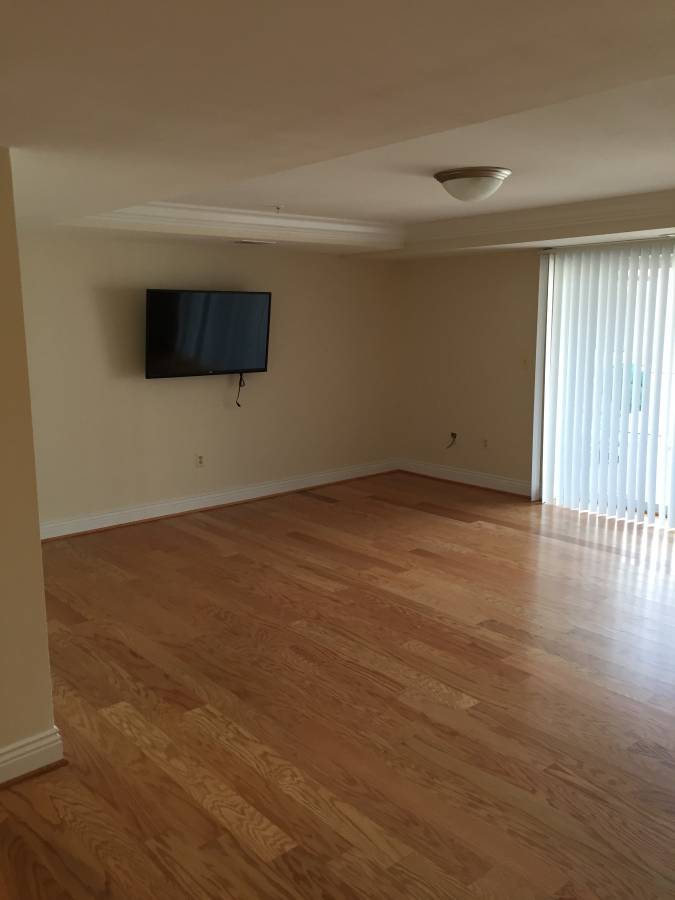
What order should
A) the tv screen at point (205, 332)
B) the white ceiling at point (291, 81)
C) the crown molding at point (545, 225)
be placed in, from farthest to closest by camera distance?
the tv screen at point (205, 332) < the crown molding at point (545, 225) < the white ceiling at point (291, 81)

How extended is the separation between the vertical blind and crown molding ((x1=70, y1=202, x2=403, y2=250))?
5.12ft

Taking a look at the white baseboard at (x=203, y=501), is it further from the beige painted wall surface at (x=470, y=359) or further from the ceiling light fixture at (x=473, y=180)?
the ceiling light fixture at (x=473, y=180)

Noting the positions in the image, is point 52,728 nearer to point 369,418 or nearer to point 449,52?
point 449,52

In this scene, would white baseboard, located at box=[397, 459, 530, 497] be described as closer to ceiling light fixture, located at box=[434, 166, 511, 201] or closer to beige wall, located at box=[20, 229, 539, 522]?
beige wall, located at box=[20, 229, 539, 522]

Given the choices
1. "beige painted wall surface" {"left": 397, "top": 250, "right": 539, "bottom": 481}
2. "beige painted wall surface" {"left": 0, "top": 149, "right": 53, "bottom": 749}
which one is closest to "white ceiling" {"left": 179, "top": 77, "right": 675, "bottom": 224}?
"beige painted wall surface" {"left": 397, "top": 250, "right": 539, "bottom": 481}

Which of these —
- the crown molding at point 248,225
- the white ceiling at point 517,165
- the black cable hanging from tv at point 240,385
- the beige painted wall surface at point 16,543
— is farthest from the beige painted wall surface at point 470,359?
the beige painted wall surface at point 16,543

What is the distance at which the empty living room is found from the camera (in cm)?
184

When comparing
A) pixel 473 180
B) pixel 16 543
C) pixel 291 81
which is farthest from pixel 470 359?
pixel 291 81

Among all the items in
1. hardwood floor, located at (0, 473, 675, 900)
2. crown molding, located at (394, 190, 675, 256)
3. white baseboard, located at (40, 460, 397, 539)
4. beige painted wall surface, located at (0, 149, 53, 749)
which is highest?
crown molding, located at (394, 190, 675, 256)

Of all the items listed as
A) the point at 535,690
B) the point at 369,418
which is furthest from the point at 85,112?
the point at 369,418

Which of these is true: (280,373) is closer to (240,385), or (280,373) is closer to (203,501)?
(240,385)

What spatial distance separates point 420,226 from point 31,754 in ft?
17.0

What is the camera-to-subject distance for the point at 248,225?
5.69 meters

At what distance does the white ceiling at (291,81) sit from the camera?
1.36 meters
